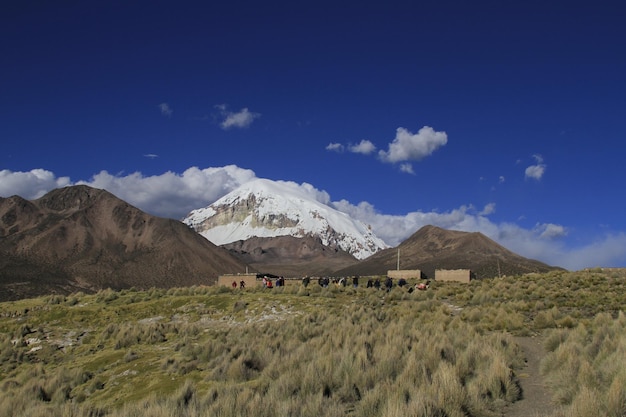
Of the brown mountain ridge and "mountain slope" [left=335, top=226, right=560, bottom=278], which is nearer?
the brown mountain ridge

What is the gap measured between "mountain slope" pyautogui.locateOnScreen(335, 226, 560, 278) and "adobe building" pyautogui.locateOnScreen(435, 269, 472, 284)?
64.5 meters

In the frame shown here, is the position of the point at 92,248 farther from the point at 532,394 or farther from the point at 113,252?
the point at 532,394

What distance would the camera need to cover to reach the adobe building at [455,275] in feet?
146

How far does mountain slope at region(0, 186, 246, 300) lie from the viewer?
114 metres

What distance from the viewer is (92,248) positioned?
452 ft

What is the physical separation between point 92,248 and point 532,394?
144 m

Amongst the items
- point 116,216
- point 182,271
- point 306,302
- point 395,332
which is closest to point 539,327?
point 395,332

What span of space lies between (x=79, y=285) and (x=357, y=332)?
111 meters

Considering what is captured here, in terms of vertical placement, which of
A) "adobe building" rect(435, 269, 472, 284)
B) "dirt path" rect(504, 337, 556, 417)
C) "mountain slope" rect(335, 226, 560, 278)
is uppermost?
"mountain slope" rect(335, 226, 560, 278)

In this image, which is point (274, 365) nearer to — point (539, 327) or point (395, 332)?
point (395, 332)

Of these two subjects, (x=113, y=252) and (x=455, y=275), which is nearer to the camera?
(x=455, y=275)

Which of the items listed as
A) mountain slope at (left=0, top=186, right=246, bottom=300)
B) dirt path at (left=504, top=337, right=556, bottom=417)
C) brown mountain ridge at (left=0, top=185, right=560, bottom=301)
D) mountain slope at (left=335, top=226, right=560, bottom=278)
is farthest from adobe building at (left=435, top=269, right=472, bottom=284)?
mountain slope at (left=0, top=186, right=246, bottom=300)

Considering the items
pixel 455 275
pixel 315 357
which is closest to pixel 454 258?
pixel 455 275

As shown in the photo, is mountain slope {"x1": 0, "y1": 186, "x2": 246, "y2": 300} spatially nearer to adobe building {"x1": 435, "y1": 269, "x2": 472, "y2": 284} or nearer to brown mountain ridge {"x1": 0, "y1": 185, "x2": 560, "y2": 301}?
brown mountain ridge {"x1": 0, "y1": 185, "x2": 560, "y2": 301}
